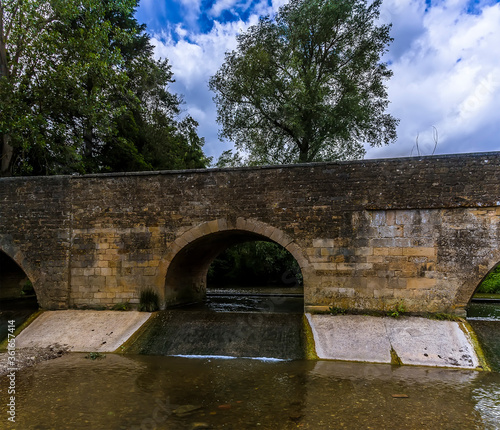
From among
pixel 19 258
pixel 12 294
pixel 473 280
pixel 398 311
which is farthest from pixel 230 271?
pixel 473 280

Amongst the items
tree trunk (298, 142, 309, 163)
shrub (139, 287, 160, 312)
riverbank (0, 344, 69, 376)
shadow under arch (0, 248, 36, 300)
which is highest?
tree trunk (298, 142, 309, 163)

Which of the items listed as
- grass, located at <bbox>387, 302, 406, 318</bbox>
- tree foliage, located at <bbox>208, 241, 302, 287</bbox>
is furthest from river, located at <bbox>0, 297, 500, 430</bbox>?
tree foliage, located at <bbox>208, 241, 302, 287</bbox>

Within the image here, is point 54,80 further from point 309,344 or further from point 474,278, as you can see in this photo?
point 474,278

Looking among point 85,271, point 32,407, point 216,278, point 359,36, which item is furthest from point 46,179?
point 359,36

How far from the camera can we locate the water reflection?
4344mm

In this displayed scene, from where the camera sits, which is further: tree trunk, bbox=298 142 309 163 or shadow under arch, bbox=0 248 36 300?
tree trunk, bbox=298 142 309 163

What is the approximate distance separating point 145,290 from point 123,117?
36.1 feet

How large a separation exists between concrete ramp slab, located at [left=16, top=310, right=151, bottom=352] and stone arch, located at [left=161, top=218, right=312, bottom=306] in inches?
42.1

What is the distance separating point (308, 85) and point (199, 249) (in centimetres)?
1011

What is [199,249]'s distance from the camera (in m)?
10.3

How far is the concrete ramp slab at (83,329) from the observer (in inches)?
309

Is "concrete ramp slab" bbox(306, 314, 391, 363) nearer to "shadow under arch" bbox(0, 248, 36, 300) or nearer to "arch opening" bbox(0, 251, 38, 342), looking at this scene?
"arch opening" bbox(0, 251, 38, 342)

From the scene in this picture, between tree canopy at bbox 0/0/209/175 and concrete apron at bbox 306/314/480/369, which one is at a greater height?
tree canopy at bbox 0/0/209/175

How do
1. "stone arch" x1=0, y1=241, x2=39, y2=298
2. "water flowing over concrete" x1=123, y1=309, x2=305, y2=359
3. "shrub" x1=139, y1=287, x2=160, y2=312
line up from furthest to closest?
"stone arch" x1=0, y1=241, x2=39, y2=298 < "shrub" x1=139, y1=287, x2=160, y2=312 < "water flowing over concrete" x1=123, y1=309, x2=305, y2=359
